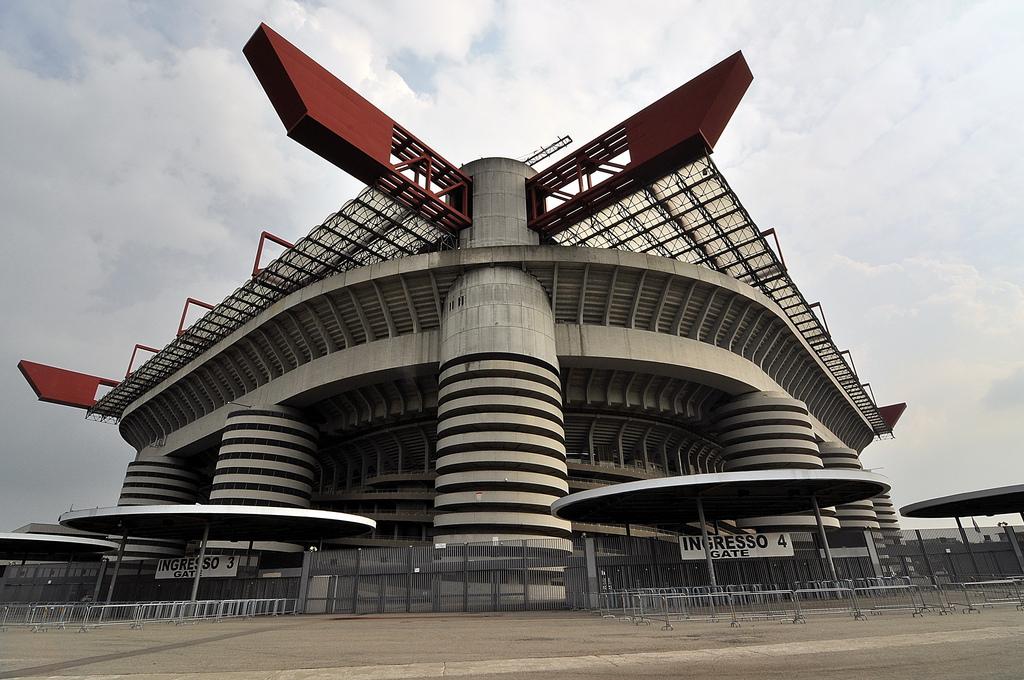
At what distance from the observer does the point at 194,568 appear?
28.1 meters

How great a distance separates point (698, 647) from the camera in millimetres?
9680

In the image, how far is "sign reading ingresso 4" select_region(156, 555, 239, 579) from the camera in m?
28.0

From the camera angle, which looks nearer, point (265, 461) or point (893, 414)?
point (265, 461)

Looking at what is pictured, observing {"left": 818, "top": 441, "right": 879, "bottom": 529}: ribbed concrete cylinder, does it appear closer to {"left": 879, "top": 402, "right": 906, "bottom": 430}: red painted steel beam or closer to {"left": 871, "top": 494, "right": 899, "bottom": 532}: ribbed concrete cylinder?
{"left": 871, "top": 494, "right": 899, "bottom": 532}: ribbed concrete cylinder

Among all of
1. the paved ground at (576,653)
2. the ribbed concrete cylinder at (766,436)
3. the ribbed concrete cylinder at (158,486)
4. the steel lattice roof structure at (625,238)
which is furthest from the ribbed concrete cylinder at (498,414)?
the ribbed concrete cylinder at (158,486)

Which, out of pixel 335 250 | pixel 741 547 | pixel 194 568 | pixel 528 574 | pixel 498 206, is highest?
pixel 498 206

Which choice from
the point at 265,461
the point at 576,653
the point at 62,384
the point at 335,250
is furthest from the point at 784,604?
the point at 62,384

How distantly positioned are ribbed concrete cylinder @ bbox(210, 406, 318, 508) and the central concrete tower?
17.4 metres

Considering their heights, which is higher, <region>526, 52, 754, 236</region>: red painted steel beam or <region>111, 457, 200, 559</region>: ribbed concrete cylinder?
<region>526, 52, 754, 236</region>: red painted steel beam

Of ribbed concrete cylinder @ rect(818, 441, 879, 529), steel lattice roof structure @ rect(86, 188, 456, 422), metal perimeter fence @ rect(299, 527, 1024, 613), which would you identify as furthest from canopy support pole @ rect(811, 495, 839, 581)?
ribbed concrete cylinder @ rect(818, 441, 879, 529)

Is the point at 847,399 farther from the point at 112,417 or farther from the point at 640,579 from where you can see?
the point at 112,417

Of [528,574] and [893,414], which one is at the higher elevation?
[893,414]

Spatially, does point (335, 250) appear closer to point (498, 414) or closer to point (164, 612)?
point (498, 414)

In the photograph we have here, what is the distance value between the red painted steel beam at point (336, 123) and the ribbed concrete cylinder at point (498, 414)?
8.35 metres
